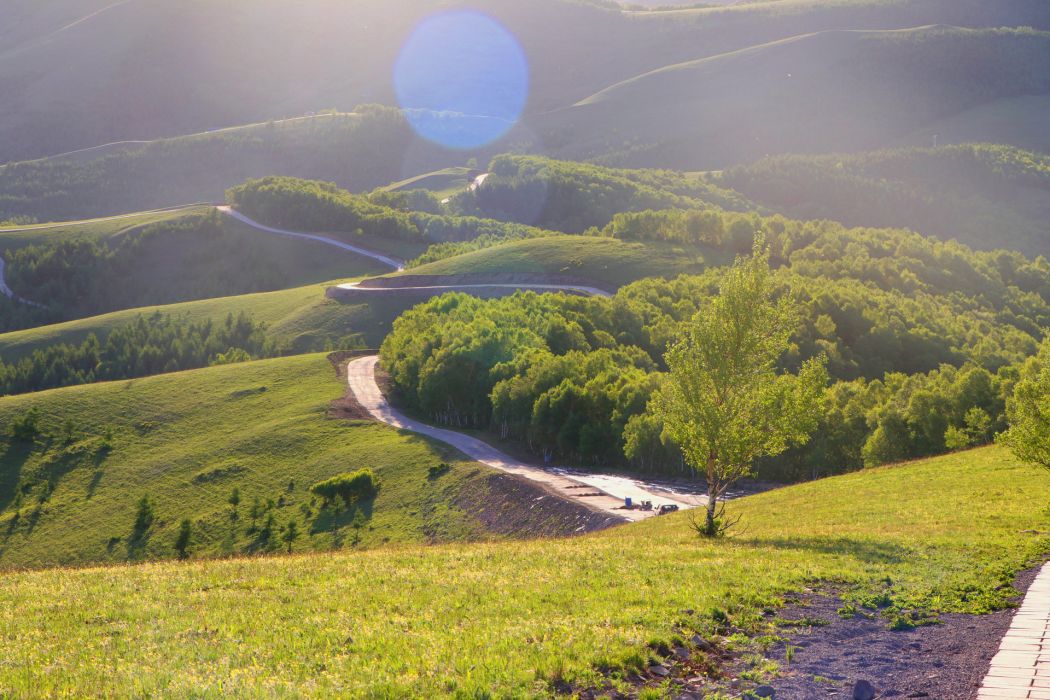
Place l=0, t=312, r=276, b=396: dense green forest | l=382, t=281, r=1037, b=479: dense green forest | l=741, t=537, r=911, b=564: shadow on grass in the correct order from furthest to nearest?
1. l=0, t=312, r=276, b=396: dense green forest
2. l=382, t=281, r=1037, b=479: dense green forest
3. l=741, t=537, r=911, b=564: shadow on grass

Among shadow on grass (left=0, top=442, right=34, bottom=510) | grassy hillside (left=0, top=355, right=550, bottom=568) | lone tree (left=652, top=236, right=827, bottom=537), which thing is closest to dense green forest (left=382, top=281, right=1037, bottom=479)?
grassy hillside (left=0, top=355, right=550, bottom=568)

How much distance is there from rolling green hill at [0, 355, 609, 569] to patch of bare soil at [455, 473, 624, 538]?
1.52 feet

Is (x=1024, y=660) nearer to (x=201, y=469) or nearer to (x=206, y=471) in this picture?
(x=206, y=471)

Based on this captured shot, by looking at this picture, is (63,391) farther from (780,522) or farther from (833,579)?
(833,579)

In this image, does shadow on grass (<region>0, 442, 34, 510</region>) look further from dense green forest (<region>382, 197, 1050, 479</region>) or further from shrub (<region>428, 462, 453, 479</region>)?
dense green forest (<region>382, 197, 1050, 479</region>)

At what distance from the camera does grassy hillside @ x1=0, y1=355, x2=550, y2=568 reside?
3004 inches

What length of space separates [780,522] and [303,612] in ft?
105

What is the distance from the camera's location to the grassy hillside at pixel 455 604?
17.4 m

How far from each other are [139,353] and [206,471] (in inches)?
2720

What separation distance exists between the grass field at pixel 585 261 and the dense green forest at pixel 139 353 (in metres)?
40.6

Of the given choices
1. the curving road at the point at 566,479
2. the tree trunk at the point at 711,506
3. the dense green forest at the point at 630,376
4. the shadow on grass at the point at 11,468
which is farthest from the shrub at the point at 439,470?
the tree trunk at the point at 711,506

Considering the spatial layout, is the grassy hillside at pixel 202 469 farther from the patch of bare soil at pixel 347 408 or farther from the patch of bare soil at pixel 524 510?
the patch of bare soil at pixel 524 510

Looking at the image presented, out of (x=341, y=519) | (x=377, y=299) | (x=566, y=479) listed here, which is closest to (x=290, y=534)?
(x=341, y=519)

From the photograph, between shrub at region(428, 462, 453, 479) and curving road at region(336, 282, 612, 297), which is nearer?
shrub at region(428, 462, 453, 479)
